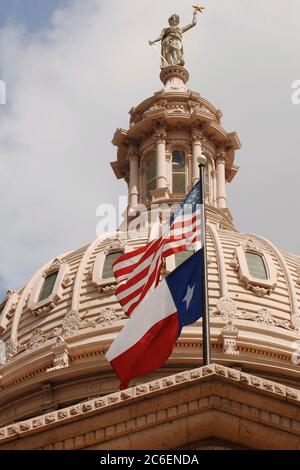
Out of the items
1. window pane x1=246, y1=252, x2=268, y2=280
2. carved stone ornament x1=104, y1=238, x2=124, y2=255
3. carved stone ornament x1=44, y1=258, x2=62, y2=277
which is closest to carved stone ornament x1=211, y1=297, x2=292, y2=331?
window pane x1=246, y1=252, x2=268, y2=280

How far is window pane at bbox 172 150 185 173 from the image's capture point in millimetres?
66375

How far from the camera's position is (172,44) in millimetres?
74000

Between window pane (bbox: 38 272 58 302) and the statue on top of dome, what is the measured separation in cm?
2285

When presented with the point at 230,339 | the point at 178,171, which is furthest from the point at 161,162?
the point at 230,339

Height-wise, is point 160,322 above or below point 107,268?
below

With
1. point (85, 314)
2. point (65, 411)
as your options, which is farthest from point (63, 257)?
point (65, 411)

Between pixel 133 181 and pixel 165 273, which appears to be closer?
pixel 165 273

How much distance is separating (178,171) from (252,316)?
1912 cm

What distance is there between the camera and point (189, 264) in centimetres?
2338

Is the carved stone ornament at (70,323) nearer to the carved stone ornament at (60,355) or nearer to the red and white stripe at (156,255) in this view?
the carved stone ornament at (60,355)

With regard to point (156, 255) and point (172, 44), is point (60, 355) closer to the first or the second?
point (156, 255)

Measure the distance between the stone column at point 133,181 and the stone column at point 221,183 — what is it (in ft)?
14.4

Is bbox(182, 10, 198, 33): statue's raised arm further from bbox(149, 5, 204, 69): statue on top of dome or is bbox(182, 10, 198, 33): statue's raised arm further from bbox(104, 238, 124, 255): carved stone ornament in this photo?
bbox(104, 238, 124, 255): carved stone ornament

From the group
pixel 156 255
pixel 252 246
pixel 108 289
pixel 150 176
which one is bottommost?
pixel 156 255
